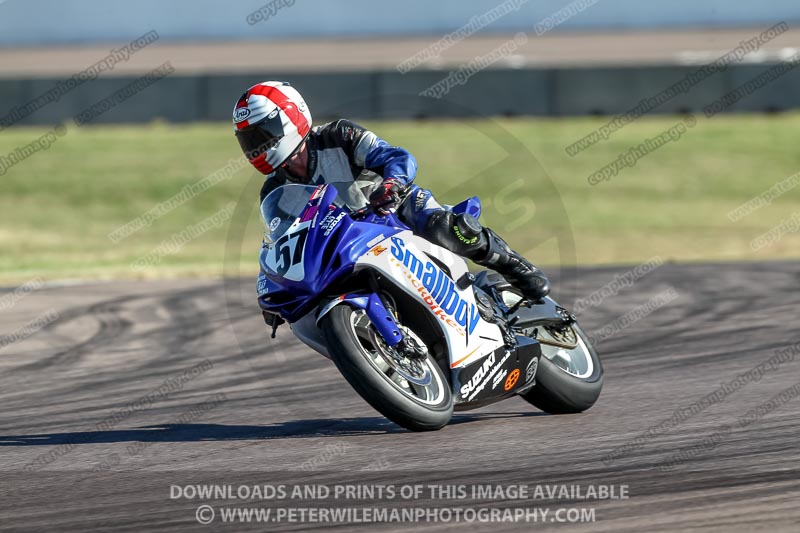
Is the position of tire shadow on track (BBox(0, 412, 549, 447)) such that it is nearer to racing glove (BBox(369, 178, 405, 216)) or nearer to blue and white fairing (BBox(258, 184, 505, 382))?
blue and white fairing (BBox(258, 184, 505, 382))

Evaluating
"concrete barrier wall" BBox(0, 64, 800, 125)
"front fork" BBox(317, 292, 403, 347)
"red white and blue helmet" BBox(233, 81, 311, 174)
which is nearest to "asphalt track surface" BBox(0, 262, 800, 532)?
"front fork" BBox(317, 292, 403, 347)

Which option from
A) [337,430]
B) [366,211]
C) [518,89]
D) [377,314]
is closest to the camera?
[377,314]

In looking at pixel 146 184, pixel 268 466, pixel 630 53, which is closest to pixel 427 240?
pixel 268 466

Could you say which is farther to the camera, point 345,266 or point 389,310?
point 389,310

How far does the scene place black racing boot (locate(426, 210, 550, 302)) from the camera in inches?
240

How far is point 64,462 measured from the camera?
18.7ft

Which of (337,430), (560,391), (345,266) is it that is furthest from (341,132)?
(560,391)

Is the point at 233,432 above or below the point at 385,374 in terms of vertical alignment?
below

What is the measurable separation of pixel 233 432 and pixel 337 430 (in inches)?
21.9

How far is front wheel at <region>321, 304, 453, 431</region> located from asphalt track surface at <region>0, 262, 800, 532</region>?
0.16 meters

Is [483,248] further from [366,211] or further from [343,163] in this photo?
[343,163]

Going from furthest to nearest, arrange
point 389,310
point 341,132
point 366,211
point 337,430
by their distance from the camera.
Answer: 1. point 337,430
2. point 341,132
3. point 366,211
4. point 389,310

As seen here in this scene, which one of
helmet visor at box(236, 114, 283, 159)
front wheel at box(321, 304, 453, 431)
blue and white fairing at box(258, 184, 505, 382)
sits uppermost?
helmet visor at box(236, 114, 283, 159)

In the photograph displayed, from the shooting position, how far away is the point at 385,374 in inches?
223
